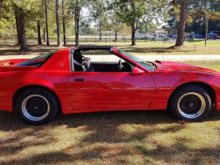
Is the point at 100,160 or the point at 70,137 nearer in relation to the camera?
the point at 100,160

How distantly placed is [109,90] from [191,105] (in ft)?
4.87

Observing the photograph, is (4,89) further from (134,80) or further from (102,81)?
(134,80)

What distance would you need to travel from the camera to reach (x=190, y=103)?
3545 millimetres

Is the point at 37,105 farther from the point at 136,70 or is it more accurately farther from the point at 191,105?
the point at 191,105

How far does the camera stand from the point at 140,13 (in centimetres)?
2583

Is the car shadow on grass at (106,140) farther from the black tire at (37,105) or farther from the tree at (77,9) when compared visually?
the tree at (77,9)

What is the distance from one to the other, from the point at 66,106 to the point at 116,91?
0.91 meters

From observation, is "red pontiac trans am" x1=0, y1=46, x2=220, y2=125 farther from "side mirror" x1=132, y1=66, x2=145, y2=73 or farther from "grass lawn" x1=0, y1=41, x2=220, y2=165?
"grass lawn" x1=0, y1=41, x2=220, y2=165

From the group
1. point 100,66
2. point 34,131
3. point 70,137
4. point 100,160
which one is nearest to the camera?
point 100,160

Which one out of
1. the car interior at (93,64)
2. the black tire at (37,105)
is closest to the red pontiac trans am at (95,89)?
the black tire at (37,105)

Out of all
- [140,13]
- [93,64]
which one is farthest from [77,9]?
[93,64]

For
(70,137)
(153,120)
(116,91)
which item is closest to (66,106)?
(70,137)

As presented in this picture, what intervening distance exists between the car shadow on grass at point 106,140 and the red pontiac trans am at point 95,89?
0.92ft

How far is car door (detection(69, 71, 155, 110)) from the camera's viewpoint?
11.1ft
